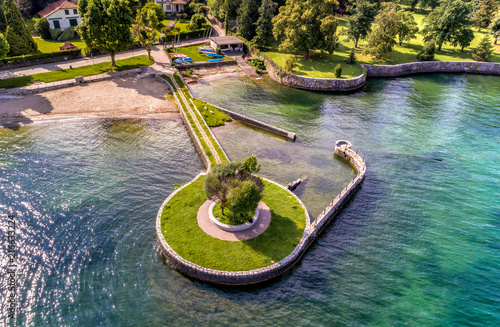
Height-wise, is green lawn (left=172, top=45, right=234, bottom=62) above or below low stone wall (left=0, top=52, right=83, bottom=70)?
above

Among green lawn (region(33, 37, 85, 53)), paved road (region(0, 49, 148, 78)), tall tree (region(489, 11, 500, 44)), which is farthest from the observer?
tall tree (region(489, 11, 500, 44))

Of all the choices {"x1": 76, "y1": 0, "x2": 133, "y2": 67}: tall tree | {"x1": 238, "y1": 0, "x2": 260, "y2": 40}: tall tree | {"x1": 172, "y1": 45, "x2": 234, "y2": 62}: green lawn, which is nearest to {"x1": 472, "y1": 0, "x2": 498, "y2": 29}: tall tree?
{"x1": 238, "y1": 0, "x2": 260, "y2": 40}: tall tree

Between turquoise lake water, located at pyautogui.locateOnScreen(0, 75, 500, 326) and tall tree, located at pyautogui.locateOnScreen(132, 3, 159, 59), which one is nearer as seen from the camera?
turquoise lake water, located at pyautogui.locateOnScreen(0, 75, 500, 326)

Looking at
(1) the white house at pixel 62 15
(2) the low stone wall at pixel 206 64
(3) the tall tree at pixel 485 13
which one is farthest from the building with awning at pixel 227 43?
(3) the tall tree at pixel 485 13

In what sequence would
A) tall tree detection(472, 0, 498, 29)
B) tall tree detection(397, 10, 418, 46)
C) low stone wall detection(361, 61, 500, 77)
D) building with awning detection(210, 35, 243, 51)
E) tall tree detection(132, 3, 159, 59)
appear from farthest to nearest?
tall tree detection(472, 0, 498, 29) → building with awning detection(210, 35, 243, 51) → tall tree detection(397, 10, 418, 46) → low stone wall detection(361, 61, 500, 77) → tall tree detection(132, 3, 159, 59)

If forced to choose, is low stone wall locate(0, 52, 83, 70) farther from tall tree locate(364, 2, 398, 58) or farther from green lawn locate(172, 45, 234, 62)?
tall tree locate(364, 2, 398, 58)

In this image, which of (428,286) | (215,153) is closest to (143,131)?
(215,153)

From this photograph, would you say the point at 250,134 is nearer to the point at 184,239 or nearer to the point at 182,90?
the point at 182,90
